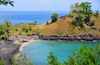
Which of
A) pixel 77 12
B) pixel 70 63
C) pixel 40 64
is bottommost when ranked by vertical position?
pixel 40 64

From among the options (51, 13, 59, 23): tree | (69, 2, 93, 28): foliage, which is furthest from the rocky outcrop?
(51, 13, 59, 23): tree

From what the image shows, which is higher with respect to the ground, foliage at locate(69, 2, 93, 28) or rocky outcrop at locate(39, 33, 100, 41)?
foliage at locate(69, 2, 93, 28)

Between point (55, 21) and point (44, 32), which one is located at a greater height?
point (55, 21)

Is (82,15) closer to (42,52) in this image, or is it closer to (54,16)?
(54,16)

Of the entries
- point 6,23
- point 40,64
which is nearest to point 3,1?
point 40,64

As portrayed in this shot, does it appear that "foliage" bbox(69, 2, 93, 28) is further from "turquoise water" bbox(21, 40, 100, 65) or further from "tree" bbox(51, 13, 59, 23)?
"turquoise water" bbox(21, 40, 100, 65)

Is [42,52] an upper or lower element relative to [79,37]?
lower

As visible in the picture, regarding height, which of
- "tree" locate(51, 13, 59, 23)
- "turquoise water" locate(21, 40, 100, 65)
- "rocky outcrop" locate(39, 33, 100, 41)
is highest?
"tree" locate(51, 13, 59, 23)

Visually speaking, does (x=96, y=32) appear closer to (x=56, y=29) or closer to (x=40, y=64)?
(x=56, y=29)

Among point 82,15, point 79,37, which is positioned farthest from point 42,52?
point 82,15

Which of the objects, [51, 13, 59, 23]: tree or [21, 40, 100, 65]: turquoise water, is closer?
[21, 40, 100, 65]: turquoise water

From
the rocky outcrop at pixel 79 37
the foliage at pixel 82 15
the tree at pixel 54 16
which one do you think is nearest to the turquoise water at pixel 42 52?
the rocky outcrop at pixel 79 37

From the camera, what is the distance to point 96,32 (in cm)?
8750

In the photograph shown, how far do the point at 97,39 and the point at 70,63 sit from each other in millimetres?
62861
